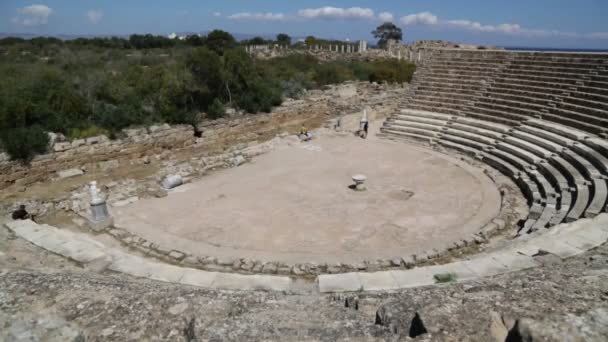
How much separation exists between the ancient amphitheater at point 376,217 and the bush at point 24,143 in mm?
485

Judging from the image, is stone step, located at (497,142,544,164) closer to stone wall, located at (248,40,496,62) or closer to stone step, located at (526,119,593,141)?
stone step, located at (526,119,593,141)

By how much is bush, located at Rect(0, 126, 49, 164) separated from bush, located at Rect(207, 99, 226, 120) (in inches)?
273

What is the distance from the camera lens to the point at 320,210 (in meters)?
10.9

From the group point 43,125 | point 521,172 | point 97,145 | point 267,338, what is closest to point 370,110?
point 521,172

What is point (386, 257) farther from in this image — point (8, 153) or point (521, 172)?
point (8, 153)

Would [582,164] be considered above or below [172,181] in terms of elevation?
above

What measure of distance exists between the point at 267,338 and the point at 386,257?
482 cm

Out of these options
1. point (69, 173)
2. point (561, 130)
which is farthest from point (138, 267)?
point (561, 130)

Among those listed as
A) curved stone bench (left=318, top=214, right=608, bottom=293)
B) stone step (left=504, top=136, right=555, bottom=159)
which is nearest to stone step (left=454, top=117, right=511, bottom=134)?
stone step (left=504, top=136, right=555, bottom=159)

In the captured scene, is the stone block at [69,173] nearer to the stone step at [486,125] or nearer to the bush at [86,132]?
the bush at [86,132]

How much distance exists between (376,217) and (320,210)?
154cm

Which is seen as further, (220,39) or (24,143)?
(220,39)

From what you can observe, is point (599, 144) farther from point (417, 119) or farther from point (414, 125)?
point (417, 119)

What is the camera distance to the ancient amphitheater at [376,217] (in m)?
4.96
